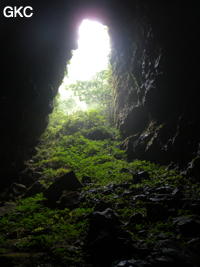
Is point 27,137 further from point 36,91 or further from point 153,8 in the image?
point 153,8

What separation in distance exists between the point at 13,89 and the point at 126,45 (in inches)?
384

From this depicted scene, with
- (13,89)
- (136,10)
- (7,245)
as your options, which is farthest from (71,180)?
(136,10)

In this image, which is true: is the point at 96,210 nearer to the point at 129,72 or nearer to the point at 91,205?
the point at 91,205

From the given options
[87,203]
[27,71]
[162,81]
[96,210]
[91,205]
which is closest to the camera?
[96,210]

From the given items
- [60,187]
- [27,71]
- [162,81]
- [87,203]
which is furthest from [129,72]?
[87,203]

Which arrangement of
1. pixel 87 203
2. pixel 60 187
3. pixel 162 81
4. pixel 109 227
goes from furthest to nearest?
pixel 162 81, pixel 60 187, pixel 87 203, pixel 109 227

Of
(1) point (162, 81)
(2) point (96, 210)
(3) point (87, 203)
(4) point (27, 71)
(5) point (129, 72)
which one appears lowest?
(3) point (87, 203)

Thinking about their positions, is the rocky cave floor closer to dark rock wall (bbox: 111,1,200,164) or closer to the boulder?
the boulder

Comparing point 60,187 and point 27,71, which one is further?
point 27,71

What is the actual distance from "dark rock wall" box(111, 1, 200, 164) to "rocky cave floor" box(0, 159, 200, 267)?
2214mm

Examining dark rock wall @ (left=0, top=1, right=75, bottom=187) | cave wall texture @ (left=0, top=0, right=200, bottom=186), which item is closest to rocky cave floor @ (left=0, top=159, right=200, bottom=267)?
cave wall texture @ (left=0, top=0, right=200, bottom=186)

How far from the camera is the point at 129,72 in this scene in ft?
55.4

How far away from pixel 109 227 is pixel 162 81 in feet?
28.6

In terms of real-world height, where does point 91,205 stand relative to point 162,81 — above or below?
below
